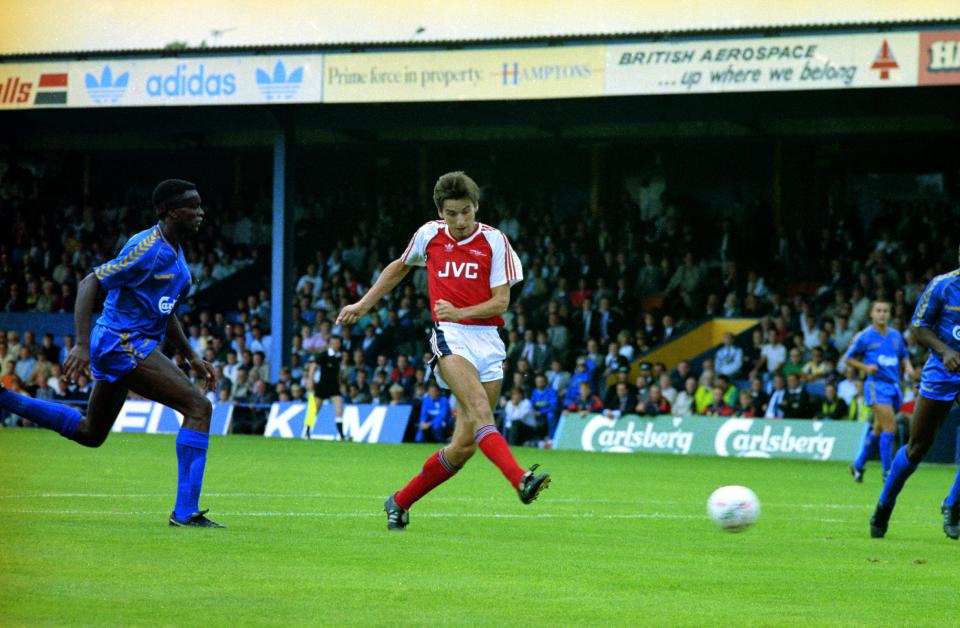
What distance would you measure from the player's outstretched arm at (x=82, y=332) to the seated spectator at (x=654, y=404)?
54.6 ft

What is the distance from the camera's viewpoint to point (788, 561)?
29.0ft

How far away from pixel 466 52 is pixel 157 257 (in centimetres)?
1814

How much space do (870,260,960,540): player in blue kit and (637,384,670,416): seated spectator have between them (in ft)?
49.2

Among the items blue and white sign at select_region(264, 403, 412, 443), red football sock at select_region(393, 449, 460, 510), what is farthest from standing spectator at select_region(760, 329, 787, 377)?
red football sock at select_region(393, 449, 460, 510)

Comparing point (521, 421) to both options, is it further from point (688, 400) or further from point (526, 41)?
point (526, 41)

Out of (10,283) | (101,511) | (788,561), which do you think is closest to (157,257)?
(101,511)

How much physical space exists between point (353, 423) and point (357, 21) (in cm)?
880

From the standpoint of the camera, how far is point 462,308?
9.83m

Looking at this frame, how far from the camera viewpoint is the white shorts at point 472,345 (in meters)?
9.81

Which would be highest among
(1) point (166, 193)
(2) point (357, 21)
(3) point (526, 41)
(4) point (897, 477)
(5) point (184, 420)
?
(2) point (357, 21)

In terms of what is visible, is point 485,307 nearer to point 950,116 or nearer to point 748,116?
point 748,116

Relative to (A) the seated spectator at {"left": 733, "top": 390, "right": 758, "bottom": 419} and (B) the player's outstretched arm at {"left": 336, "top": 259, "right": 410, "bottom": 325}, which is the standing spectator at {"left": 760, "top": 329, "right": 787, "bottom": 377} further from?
(B) the player's outstretched arm at {"left": 336, "top": 259, "right": 410, "bottom": 325}

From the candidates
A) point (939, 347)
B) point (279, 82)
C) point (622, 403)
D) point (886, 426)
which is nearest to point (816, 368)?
point (622, 403)

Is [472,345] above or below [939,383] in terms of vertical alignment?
above
